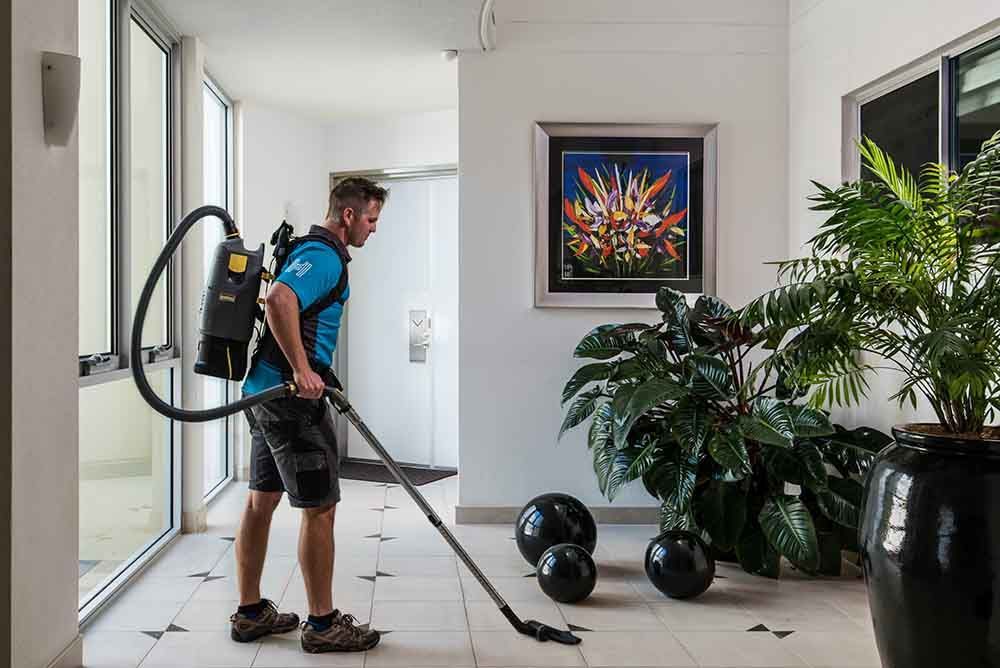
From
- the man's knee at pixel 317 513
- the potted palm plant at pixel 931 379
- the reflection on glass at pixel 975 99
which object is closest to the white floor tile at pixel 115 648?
the man's knee at pixel 317 513

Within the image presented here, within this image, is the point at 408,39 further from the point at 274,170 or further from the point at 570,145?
the point at 274,170

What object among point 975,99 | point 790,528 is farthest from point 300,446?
point 975,99

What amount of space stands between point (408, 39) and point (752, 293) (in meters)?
2.06

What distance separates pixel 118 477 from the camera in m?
3.60

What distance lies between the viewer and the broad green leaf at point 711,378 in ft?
12.4

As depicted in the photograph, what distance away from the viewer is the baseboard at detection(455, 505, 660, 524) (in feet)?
15.8

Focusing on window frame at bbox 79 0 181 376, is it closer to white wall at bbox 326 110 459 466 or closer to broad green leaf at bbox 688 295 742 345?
broad green leaf at bbox 688 295 742 345

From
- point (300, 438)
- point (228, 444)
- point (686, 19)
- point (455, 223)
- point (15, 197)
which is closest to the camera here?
point (15, 197)

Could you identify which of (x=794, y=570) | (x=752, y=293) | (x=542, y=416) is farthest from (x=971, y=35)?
(x=542, y=416)

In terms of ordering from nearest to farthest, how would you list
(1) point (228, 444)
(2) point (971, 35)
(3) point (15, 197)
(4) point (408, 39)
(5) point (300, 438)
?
(3) point (15, 197) → (5) point (300, 438) → (2) point (971, 35) → (4) point (408, 39) → (1) point (228, 444)

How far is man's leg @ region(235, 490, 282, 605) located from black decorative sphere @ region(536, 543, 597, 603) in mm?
987

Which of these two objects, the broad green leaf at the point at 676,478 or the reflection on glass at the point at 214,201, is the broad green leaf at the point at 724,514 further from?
the reflection on glass at the point at 214,201

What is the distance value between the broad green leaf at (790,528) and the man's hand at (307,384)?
1732 mm

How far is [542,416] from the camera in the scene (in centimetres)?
484
